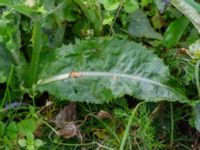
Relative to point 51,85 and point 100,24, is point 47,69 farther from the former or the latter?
point 100,24

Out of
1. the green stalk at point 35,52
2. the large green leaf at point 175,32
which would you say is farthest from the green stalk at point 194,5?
the green stalk at point 35,52

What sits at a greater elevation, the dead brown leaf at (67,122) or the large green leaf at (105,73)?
the large green leaf at (105,73)

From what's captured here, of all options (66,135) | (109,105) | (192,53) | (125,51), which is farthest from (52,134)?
(192,53)

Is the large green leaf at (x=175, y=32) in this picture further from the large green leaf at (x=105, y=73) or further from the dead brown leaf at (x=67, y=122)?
the dead brown leaf at (x=67, y=122)

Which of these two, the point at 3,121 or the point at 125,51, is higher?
the point at 125,51

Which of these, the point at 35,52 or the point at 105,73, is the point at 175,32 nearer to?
the point at 105,73

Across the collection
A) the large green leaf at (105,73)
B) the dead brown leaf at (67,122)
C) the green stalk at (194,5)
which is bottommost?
the dead brown leaf at (67,122)
